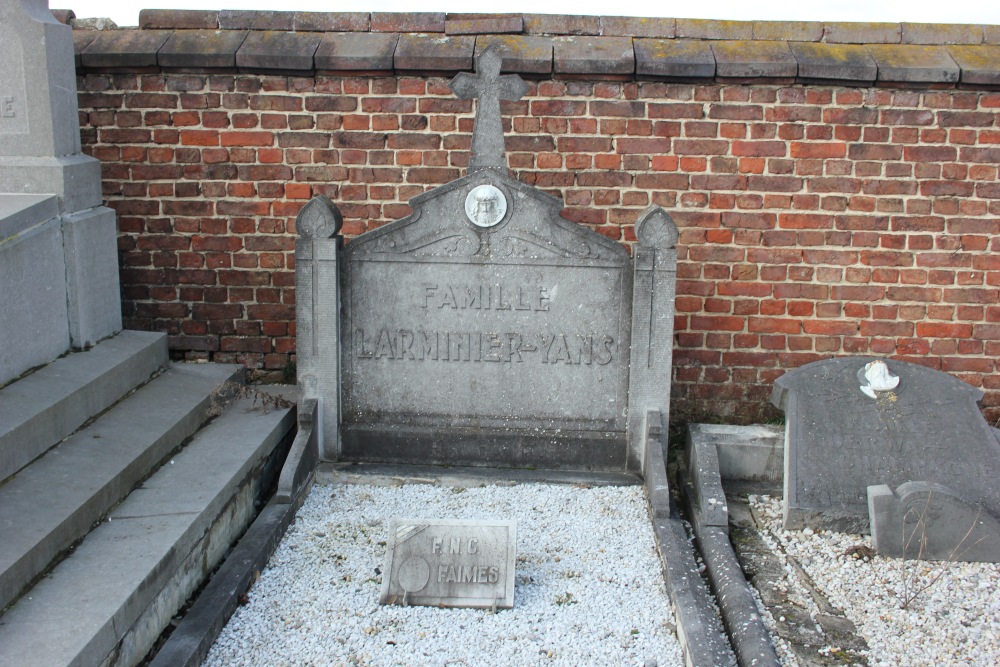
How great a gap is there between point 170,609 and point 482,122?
2.65 m

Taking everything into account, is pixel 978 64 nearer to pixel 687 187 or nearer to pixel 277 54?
pixel 687 187

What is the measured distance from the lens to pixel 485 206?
4.51 m

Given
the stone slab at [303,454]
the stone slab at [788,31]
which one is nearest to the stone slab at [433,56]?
the stone slab at [788,31]

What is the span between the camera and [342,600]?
358 cm

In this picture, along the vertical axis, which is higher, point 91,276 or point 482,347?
point 91,276

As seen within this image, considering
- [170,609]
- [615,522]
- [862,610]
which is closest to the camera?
[170,609]

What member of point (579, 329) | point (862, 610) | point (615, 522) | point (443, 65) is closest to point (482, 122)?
point (443, 65)

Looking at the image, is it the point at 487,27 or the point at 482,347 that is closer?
the point at 482,347

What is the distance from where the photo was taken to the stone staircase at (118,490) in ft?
9.66

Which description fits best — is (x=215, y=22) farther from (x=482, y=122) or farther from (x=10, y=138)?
(x=482, y=122)

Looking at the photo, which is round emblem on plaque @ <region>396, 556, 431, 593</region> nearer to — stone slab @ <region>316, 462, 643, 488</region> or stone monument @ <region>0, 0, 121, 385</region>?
stone slab @ <region>316, 462, 643, 488</region>

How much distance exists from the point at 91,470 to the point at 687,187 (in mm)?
3445

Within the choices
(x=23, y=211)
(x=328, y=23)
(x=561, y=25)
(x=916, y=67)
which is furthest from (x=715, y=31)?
(x=23, y=211)

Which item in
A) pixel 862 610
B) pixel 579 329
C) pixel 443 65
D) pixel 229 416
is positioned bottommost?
pixel 862 610
